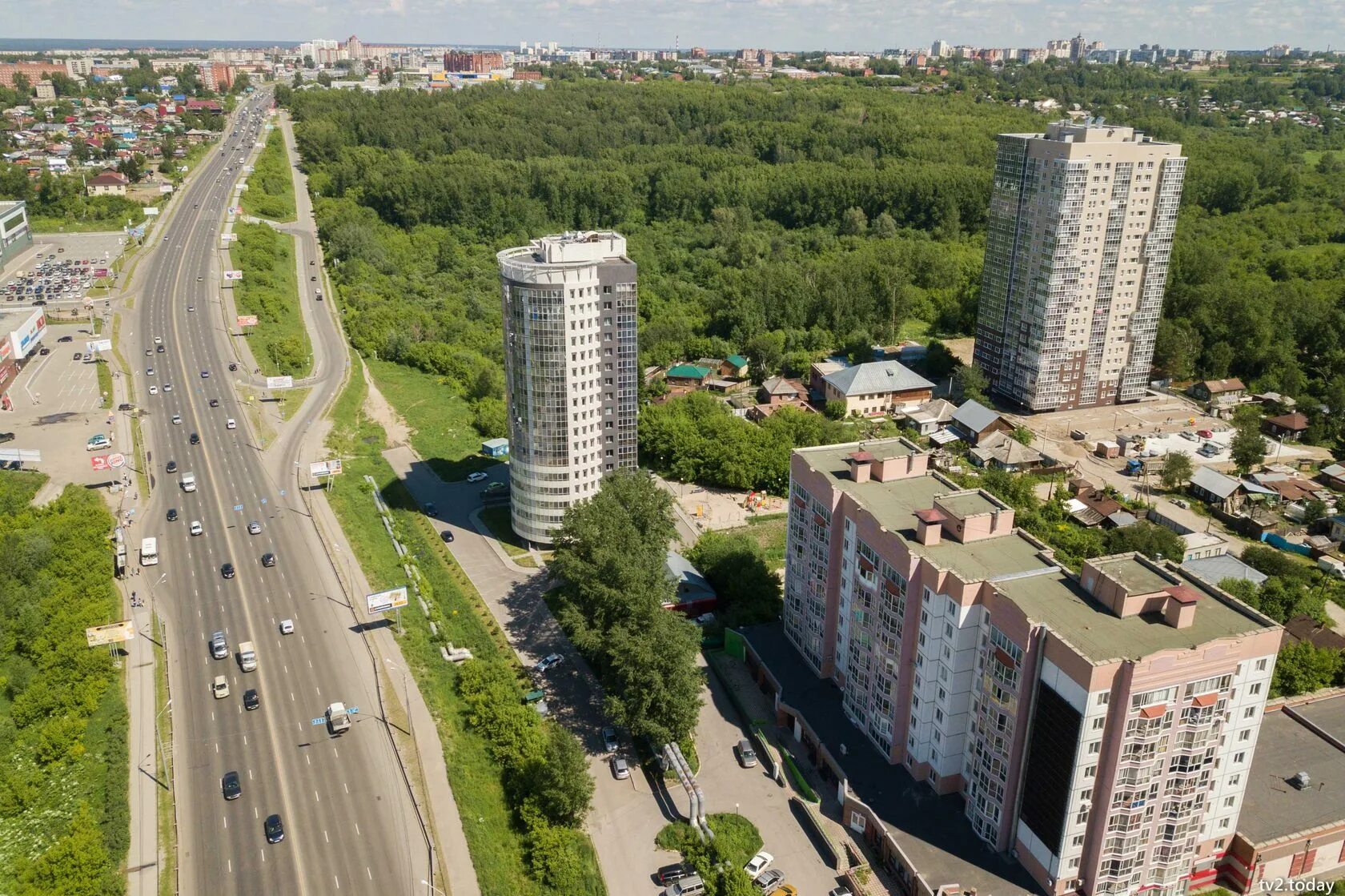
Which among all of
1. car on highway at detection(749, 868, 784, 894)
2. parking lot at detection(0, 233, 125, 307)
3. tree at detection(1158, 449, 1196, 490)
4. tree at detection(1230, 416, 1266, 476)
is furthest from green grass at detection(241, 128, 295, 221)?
car on highway at detection(749, 868, 784, 894)

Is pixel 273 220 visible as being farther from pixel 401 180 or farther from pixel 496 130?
pixel 496 130

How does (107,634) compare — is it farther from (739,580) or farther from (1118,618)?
(1118,618)

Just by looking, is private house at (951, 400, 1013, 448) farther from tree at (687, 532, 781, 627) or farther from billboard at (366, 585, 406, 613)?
billboard at (366, 585, 406, 613)

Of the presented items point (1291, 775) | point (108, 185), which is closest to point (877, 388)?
point (1291, 775)

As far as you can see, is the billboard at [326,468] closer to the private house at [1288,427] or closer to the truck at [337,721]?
the truck at [337,721]

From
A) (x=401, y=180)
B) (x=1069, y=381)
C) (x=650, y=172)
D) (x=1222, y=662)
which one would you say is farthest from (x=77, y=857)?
(x=650, y=172)

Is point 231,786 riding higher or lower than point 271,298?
lower

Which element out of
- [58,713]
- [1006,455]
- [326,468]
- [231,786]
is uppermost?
[326,468]

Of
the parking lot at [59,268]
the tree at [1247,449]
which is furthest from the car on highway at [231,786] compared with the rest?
the parking lot at [59,268]
